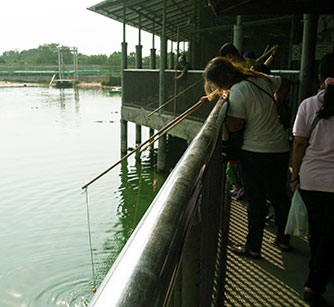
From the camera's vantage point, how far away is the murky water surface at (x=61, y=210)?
7668mm

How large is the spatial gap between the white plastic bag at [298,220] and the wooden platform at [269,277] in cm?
45

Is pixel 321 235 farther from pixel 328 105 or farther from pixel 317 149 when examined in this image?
pixel 328 105

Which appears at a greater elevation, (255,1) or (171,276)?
(255,1)

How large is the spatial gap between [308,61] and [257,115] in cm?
303

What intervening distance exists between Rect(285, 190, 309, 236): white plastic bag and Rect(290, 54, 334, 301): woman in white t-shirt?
4 cm

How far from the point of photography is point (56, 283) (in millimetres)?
7625

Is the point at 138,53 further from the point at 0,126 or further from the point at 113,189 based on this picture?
the point at 0,126

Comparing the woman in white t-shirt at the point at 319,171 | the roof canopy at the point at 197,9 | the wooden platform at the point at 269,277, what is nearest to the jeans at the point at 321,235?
the woman in white t-shirt at the point at 319,171

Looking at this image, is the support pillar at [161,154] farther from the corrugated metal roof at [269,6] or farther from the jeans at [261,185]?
the jeans at [261,185]

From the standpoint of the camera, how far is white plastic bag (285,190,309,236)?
2.98 m

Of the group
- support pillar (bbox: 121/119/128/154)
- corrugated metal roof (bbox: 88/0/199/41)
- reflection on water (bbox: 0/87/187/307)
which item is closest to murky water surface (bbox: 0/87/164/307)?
reflection on water (bbox: 0/87/187/307)

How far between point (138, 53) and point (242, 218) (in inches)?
526

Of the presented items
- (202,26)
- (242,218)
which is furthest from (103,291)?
(202,26)

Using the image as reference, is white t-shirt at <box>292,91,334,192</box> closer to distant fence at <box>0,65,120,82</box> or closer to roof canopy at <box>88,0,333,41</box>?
roof canopy at <box>88,0,333,41</box>
